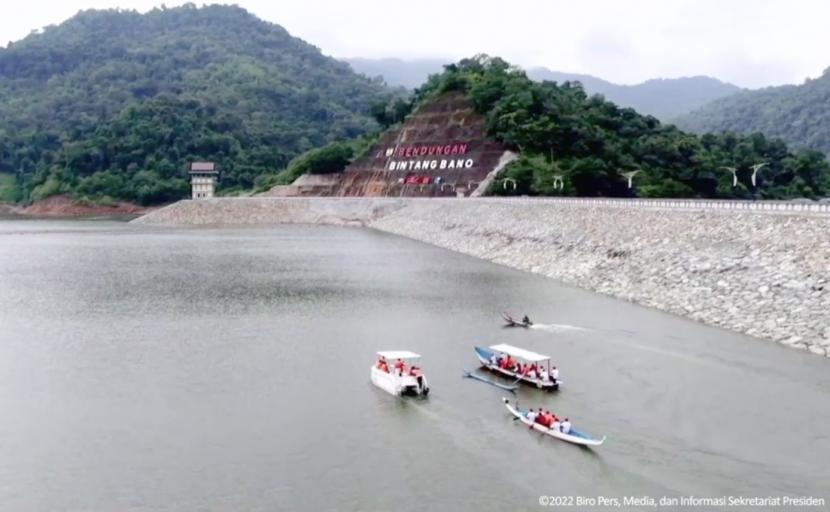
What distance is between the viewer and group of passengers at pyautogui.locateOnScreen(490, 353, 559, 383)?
30.2m

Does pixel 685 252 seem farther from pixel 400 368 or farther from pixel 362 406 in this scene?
pixel 362 406

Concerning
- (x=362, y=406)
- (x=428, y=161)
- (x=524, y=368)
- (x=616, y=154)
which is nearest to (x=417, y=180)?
(x=428, y=161)

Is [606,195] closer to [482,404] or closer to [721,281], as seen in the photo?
[721,281]

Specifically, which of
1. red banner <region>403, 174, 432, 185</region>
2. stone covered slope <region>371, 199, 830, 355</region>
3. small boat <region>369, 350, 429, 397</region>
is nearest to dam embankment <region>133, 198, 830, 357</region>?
stone covered slope <region>371, 199, 830, 355</region>

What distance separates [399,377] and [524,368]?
5.03m

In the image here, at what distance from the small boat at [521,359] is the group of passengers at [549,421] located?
4062 millimetres

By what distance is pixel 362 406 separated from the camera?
27.9 metres

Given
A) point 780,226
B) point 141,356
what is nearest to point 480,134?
point 780,226

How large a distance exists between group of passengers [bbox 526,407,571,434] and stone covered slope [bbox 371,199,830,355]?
44.2 ft

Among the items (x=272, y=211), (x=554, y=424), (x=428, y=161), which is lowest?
(x=554, y=424)

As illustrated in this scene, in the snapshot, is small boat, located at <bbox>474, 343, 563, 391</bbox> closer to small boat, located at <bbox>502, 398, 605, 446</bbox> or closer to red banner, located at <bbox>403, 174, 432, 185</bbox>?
small boat, located at <bbox>502, 398, 605, 446</bbox>

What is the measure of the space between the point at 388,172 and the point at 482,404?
337ft

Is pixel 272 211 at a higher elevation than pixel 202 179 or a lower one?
lower

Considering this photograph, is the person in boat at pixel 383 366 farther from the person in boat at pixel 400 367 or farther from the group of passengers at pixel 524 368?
the group of passengers at pixel 524 368
